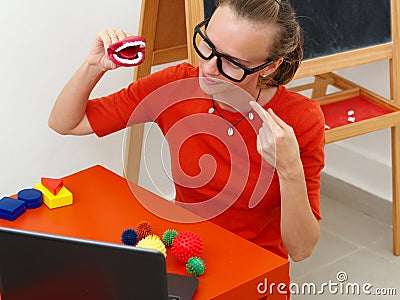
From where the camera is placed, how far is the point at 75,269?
45.9 inches

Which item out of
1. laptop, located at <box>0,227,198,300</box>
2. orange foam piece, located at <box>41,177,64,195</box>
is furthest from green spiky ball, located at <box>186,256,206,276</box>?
orange foam piece, located at <box>41,177,64,195</box>

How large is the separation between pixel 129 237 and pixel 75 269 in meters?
0.34

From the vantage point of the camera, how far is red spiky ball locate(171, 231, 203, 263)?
1443 millimetres

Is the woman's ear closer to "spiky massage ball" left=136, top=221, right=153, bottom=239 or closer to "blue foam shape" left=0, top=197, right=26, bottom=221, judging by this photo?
"spiky massage ball" left=136, top=221, right=153, bottom=239

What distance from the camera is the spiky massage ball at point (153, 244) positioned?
4.77 ft

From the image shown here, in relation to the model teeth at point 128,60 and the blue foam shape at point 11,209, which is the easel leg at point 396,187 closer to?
the model teeth at point 128,60

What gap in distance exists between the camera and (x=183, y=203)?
70.6 inches

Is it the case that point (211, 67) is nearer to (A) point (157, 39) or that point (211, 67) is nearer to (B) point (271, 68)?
(B) point (271, 68)

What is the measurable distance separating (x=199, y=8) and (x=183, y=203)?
0.60m

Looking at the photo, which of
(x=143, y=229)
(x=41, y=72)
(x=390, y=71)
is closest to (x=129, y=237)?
(x=143, y=229)

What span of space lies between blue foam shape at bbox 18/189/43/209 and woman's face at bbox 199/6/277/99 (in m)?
0.42

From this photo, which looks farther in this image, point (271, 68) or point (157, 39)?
point (157, 39)

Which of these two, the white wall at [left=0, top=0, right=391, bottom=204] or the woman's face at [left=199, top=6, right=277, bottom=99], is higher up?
the woman's face at [left=199, top=6, right=277, bottom=99]

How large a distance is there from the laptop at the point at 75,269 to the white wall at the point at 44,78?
1.14 meters
